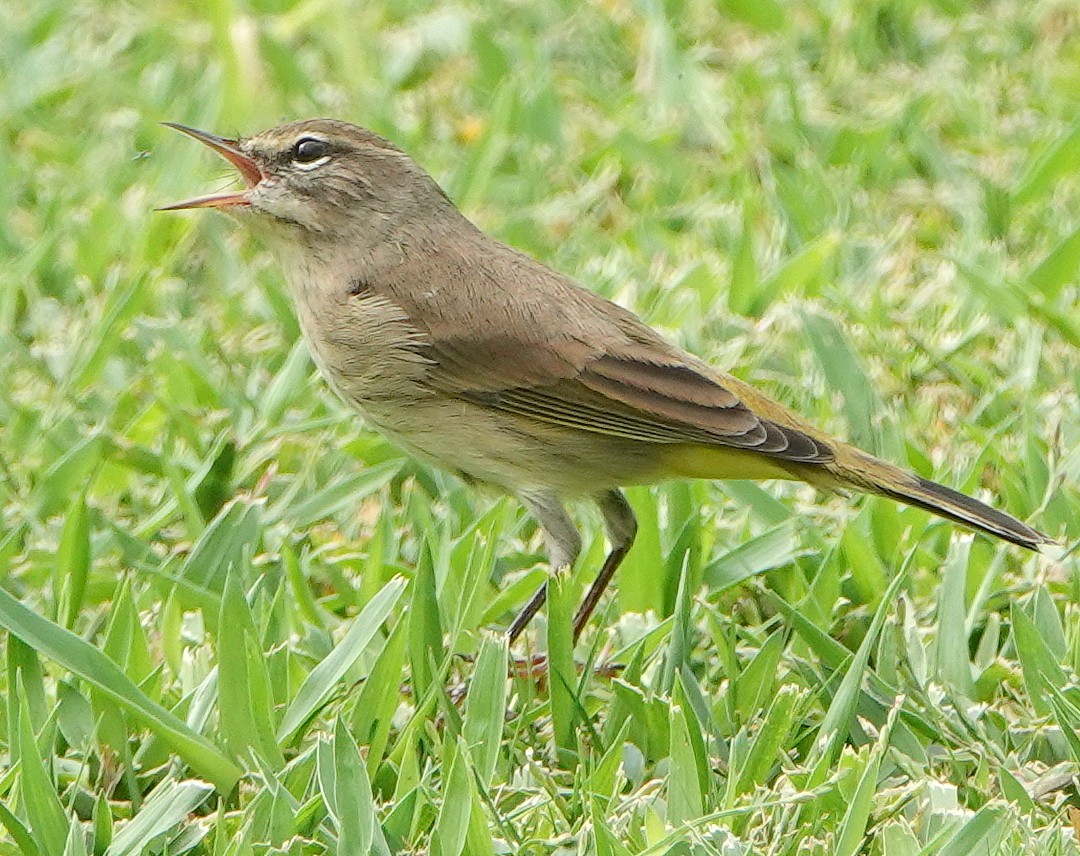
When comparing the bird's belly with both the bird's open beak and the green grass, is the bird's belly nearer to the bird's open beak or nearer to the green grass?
the green grass

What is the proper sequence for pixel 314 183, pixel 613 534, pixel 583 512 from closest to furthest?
pixel 613 534
pixel 314 183
pixel 583 512

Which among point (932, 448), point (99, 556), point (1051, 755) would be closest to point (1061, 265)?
point (932, 448)

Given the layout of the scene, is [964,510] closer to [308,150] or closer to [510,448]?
[510,448]

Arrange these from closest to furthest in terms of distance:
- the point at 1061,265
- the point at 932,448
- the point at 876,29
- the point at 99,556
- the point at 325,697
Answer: the point at 325,697 → the point at 99,556 → the point at 932,448 → the point at 1061,265 → the point at 876,29

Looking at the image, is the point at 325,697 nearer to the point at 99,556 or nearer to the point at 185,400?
the point at 99,556

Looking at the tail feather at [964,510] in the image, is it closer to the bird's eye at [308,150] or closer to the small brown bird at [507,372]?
the small brown bird at [507,372]

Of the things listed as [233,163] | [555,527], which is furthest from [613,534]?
[233,163]
